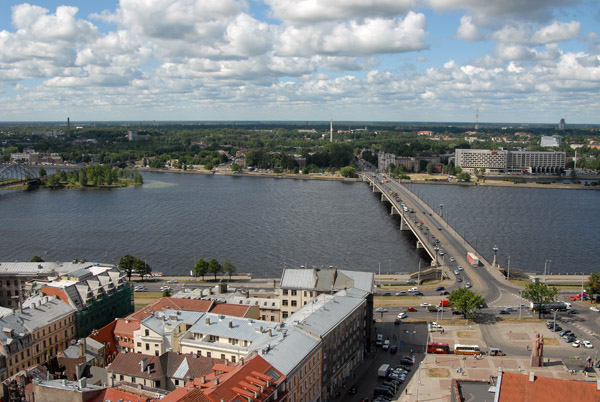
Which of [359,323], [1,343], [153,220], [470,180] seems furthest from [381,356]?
[470,180]

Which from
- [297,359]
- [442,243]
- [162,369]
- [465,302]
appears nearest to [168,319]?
[162,369]

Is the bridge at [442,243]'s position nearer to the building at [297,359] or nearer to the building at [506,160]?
the building at [297,359]

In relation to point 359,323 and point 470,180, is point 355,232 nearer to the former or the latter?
point 359,323

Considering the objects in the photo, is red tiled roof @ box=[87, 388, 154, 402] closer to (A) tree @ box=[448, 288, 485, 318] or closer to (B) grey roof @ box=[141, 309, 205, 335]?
(B) grey roof @ box=[141, 309, 205, 335]

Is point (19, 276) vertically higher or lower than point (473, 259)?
higher

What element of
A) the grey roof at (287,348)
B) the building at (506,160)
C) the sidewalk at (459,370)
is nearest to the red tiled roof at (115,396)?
the grey roof at (287,348)

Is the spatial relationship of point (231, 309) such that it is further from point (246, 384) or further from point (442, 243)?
point (442, 243)
